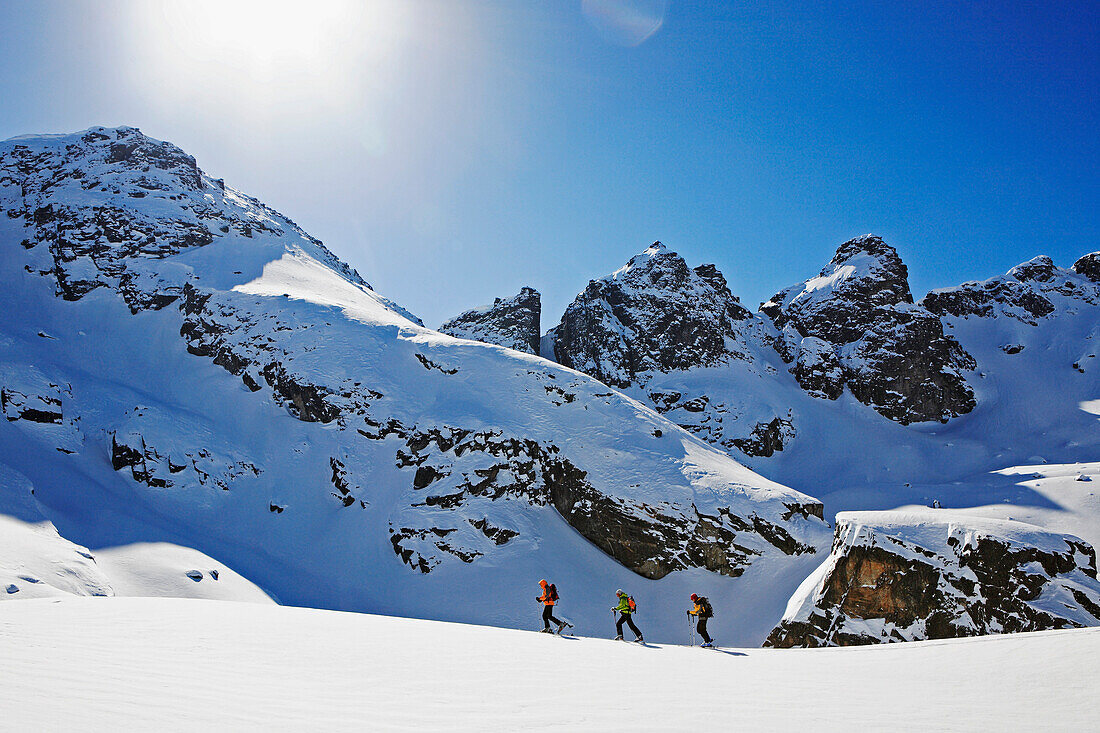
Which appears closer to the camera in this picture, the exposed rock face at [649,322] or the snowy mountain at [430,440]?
the snowy mountain at [430,440]

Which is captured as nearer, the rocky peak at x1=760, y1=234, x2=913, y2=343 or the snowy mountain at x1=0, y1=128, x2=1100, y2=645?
the snowy mountain at x1=0, y1=128, x2=1100, y2=645

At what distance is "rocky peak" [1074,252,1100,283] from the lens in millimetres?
95750

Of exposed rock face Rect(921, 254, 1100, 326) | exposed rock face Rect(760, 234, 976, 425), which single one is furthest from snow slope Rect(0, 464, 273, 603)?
exposed rock face Rect(921, 254, 1100, 326)

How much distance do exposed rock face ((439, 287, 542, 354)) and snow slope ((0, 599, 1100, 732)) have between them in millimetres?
68866

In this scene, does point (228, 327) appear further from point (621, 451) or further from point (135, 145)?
point (135, 145)

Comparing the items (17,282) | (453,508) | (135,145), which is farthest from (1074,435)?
(135,145)

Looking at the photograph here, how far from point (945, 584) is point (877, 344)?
215ft

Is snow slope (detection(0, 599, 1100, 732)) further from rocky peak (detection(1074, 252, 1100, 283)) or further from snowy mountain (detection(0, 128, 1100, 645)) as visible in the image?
rocky peak (detection(1074, 252, 1100, 283))

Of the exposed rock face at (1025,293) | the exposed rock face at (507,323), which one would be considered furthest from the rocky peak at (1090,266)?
the exposed rock face at (507,323)

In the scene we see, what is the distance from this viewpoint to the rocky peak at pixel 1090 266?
95.8 metres

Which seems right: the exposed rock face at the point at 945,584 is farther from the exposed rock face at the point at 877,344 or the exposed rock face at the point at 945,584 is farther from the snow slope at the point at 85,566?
the exposed rock face at the point at 877,344

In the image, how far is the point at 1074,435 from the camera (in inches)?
2464

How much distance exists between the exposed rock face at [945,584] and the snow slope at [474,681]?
12.4 metres

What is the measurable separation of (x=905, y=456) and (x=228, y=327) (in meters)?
73.8
